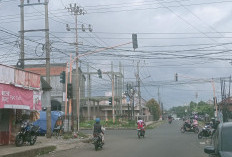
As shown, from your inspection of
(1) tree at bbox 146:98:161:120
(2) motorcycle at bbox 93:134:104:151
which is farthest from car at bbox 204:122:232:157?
(1) tree at bbox 146:98:161:120

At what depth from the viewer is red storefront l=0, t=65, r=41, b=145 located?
645 inches

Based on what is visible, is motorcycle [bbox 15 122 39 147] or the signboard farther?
motorcycle [bbox 15 122 39 147]

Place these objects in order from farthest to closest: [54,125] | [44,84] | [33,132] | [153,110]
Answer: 1. [153,110]
2. [54,125]
3. [44,84]
4. [33,132]

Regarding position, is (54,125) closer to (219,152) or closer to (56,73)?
(219,152)

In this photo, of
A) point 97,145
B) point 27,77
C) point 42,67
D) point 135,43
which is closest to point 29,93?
point 27,77

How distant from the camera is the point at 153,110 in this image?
3905 inches

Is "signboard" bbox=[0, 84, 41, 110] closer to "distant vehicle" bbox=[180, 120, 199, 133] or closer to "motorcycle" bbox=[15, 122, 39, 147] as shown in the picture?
"motorcycle" bbox=[15, 122, 39, 147]

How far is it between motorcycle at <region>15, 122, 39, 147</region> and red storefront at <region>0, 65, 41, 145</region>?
3.38ft

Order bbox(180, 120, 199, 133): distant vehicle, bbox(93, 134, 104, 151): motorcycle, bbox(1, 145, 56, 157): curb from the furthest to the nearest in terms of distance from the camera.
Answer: bbox(180, 120, 199, 133): distant vehicle
bbox(93, 134, 104, 151): motorcycle
bbox(1, 145, 56, 157): curb

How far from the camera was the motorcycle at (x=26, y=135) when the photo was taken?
1765cm

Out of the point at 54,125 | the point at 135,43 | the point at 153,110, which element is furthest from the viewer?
the point at 153,110

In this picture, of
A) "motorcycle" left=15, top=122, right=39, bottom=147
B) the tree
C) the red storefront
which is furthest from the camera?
the tree

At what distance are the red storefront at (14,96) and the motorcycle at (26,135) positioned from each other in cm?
103

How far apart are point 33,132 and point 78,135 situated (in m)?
8.16
